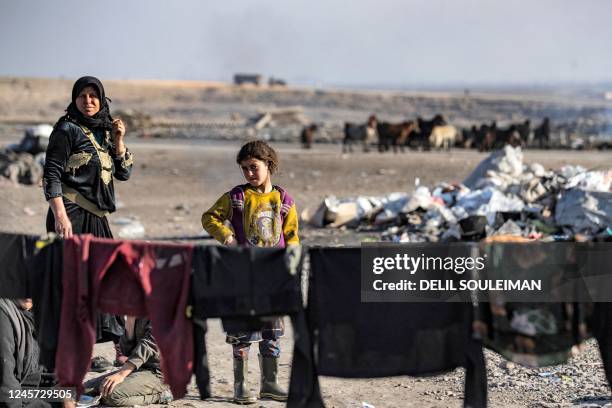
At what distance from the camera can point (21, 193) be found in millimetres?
15422

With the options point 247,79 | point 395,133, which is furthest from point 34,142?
point 247,79

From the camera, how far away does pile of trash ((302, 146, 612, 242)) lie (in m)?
10.5

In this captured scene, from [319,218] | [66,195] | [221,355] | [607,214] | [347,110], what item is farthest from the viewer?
[347,110]

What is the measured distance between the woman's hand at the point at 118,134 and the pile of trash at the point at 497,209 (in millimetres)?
5131

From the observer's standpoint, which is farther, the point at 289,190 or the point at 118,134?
the point at 289,190

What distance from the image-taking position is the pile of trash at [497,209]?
1046 centimetres

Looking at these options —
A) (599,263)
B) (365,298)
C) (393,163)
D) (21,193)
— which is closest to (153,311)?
(365,298)

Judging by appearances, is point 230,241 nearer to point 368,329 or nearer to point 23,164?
point 368,329

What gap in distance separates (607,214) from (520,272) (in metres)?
6.21

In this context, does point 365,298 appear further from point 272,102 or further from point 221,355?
point 272,102

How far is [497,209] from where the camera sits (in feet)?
36.6

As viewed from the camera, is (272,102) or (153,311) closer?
(153,311)

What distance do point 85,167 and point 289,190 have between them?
36.7ft

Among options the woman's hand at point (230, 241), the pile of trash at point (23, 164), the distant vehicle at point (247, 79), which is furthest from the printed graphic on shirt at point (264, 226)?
the distant vehicle at point (247, 79)
